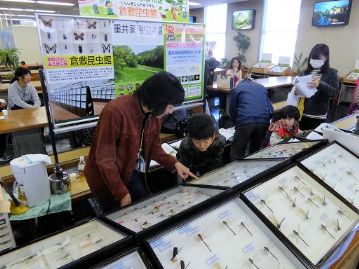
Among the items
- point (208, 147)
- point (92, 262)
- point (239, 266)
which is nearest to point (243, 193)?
point (239, 266)

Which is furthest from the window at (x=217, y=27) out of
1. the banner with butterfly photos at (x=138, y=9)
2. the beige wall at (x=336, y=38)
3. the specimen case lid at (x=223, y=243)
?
the specimen case lid at (x=223, y=243)

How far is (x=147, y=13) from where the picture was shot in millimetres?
2566

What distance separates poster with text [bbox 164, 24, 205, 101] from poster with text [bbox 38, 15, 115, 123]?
65 cm

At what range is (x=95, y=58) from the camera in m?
2.19

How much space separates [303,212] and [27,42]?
42.1ft

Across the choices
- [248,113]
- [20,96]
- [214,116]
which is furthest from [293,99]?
[20,96]

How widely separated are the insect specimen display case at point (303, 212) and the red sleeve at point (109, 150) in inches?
26.5

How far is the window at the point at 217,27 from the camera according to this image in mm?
11000

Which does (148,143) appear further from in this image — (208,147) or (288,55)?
(288,55)

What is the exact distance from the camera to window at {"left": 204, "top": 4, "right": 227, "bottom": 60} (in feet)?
36.1

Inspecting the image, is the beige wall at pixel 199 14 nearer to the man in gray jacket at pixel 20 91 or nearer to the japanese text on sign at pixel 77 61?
the man in gray jacket at pixel 20 91

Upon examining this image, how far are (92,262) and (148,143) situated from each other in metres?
0.95

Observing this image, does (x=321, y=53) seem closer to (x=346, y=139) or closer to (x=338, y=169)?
(x=346, y=139)

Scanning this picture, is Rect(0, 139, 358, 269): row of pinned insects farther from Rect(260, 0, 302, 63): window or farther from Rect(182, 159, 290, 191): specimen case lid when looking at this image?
Rect(260, 0, 302, 63): window
